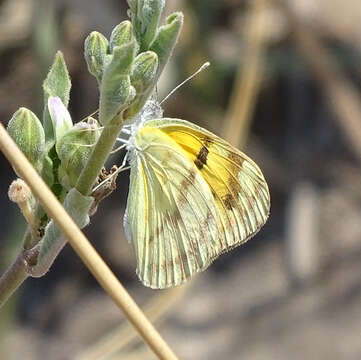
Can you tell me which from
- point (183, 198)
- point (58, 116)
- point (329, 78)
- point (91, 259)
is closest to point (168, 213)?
point (183, 198)

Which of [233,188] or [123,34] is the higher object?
[123,34]

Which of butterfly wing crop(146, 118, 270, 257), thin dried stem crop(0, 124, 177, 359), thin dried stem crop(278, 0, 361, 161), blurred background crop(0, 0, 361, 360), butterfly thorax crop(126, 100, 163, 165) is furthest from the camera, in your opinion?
thin dried stem crop(278, 0, 361, 161)

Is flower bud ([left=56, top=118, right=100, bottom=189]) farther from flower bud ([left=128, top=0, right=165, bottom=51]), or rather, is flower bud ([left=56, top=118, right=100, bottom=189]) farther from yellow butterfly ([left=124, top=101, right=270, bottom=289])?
yellow butterfly ([left=124, top=101, right=270, bottom=289])

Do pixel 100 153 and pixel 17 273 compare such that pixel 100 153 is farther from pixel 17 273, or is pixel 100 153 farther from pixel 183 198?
pixel 183 198

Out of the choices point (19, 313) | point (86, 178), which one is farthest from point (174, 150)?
point (19, 313)

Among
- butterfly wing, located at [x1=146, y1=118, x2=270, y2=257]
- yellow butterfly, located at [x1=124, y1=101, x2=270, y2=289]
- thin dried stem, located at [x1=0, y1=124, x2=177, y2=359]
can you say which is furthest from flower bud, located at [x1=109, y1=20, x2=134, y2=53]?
butterfly wing, located at [x1=146, y1=118, x2=270, y2=257]

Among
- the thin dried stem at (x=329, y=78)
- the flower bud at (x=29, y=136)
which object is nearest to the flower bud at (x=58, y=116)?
the flower bud at (x=29, y=136)
